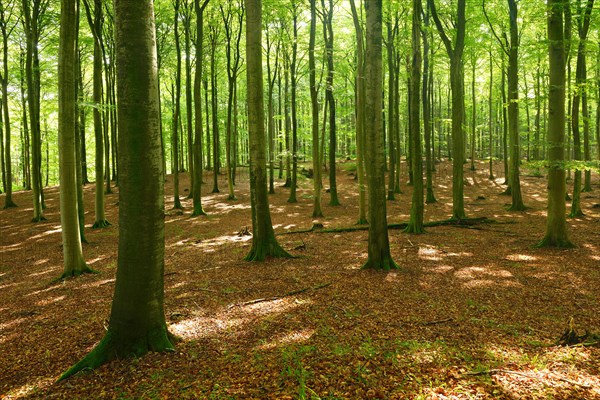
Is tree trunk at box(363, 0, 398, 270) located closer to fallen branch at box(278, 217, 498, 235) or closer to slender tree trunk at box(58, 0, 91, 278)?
fallen branch at box(278, 217, 498, 235)

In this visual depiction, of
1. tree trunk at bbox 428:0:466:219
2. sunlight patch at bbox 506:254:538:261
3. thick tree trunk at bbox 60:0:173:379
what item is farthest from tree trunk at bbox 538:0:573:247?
thick tree trunk at bbox 60:0:173:379

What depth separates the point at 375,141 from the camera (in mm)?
7438

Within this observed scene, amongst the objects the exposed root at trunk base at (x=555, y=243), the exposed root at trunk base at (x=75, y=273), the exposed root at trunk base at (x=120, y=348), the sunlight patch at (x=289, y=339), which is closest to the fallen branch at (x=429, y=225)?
the exposed root at trunk base at (x=555, y=243)

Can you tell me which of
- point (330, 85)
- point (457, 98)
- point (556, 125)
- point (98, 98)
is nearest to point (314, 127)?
point (330, 85)

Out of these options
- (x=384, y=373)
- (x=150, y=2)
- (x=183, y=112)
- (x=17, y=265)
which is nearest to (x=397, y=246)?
(x=384, y=373)

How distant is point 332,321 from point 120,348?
8.87 feet

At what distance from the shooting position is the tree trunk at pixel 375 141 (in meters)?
7.14

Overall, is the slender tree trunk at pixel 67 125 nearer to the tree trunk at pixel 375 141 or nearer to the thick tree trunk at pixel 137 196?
the thick tree trunk at pixel 137 196

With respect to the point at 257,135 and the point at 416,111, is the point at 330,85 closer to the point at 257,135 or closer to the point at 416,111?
the point at 416,111

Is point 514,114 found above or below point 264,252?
above

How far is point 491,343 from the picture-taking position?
167 inches

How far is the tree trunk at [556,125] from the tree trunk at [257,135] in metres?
6.84

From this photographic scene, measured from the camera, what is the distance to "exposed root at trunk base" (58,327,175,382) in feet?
A: 12.4

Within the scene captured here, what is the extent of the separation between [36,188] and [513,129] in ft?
68.8
